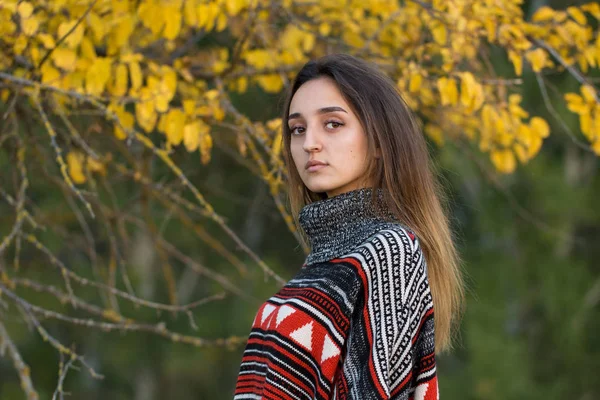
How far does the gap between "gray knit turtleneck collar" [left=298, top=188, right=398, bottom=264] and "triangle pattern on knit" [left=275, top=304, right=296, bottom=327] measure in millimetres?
127

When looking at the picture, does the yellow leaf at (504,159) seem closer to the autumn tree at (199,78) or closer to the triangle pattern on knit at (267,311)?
the autumn tree at (199,78)

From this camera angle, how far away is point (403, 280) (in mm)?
1781

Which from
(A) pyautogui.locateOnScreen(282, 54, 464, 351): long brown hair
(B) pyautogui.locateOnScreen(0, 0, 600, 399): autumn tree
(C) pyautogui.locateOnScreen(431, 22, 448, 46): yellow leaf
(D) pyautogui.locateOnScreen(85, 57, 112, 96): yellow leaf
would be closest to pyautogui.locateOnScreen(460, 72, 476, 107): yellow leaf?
(B) pyautogui.locateOnScreen(0, 0, 600, 399): autumn tree

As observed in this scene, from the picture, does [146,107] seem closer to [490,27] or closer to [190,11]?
[190,11]

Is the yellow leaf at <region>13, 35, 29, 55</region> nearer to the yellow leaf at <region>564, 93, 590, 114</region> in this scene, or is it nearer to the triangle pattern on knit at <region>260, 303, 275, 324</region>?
the triangle pattern on knit at <region>260, 303, 275, 324</region>

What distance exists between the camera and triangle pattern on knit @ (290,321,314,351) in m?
1.80

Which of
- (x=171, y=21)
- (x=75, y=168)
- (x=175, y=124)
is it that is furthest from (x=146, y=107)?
(x=75, y=168)

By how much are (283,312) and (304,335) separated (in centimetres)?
7

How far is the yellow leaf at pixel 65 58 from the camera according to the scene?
252 centimetres

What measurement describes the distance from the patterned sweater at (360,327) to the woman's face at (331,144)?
120mm

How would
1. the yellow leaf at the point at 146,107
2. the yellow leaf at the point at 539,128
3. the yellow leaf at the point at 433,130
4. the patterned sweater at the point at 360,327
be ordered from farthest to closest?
the yellow leaf at the point at 433,130 < the yellow leaf at the point at 539,128 < the yellow leaf at the point at 146,107 < the patterned sweater at the point at 360,327

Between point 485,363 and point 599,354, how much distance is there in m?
1.08

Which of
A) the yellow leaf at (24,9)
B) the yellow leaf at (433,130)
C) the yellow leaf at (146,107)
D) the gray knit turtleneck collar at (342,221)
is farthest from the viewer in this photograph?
the yellow leaf at (433,130)

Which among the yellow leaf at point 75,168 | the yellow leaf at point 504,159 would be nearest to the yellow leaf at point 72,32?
the yellow leaf at point 75,168
